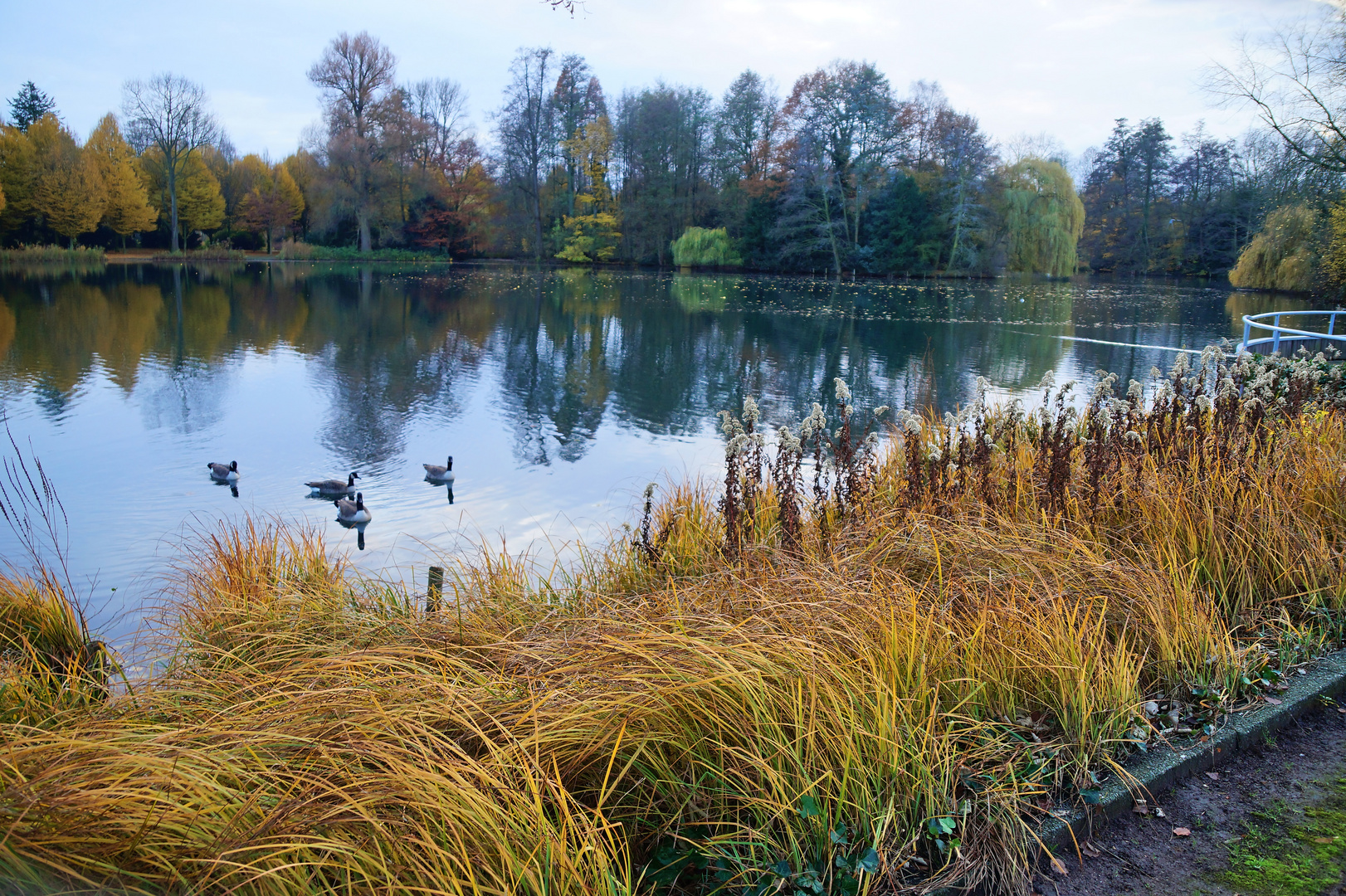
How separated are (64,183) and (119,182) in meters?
2.62

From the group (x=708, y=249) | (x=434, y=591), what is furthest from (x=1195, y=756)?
(x=708, y=249)

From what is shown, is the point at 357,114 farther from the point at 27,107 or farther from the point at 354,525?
the point at 354,525

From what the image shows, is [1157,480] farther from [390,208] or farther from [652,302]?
[390,208]

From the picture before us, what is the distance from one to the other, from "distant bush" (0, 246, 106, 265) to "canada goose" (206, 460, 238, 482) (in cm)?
4317

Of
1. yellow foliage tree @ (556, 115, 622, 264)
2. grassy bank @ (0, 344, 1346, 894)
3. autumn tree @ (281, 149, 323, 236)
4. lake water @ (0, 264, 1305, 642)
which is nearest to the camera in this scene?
grassy bank @ (0, 344, 1346, 894)

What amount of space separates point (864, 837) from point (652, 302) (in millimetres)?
25766

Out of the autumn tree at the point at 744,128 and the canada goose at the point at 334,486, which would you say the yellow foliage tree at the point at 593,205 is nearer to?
the autumn tree at the point at 744,128

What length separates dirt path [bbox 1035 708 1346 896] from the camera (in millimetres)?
2178

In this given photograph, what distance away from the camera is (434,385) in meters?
13.5

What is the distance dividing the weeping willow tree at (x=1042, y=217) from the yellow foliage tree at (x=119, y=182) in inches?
1807

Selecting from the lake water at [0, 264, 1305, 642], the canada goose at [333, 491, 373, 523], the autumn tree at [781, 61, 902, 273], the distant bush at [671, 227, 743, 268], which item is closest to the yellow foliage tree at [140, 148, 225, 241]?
the lake water at [0, 264, 1305, 642]

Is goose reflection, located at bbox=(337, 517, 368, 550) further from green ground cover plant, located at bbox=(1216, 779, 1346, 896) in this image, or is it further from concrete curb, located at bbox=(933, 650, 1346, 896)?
green ground cover plant, located at bbox=(1216, 779, 1346, 896)

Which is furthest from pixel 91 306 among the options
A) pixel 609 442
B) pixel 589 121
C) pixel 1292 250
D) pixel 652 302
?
pixel 1292 250

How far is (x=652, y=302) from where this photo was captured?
89.3 feet
